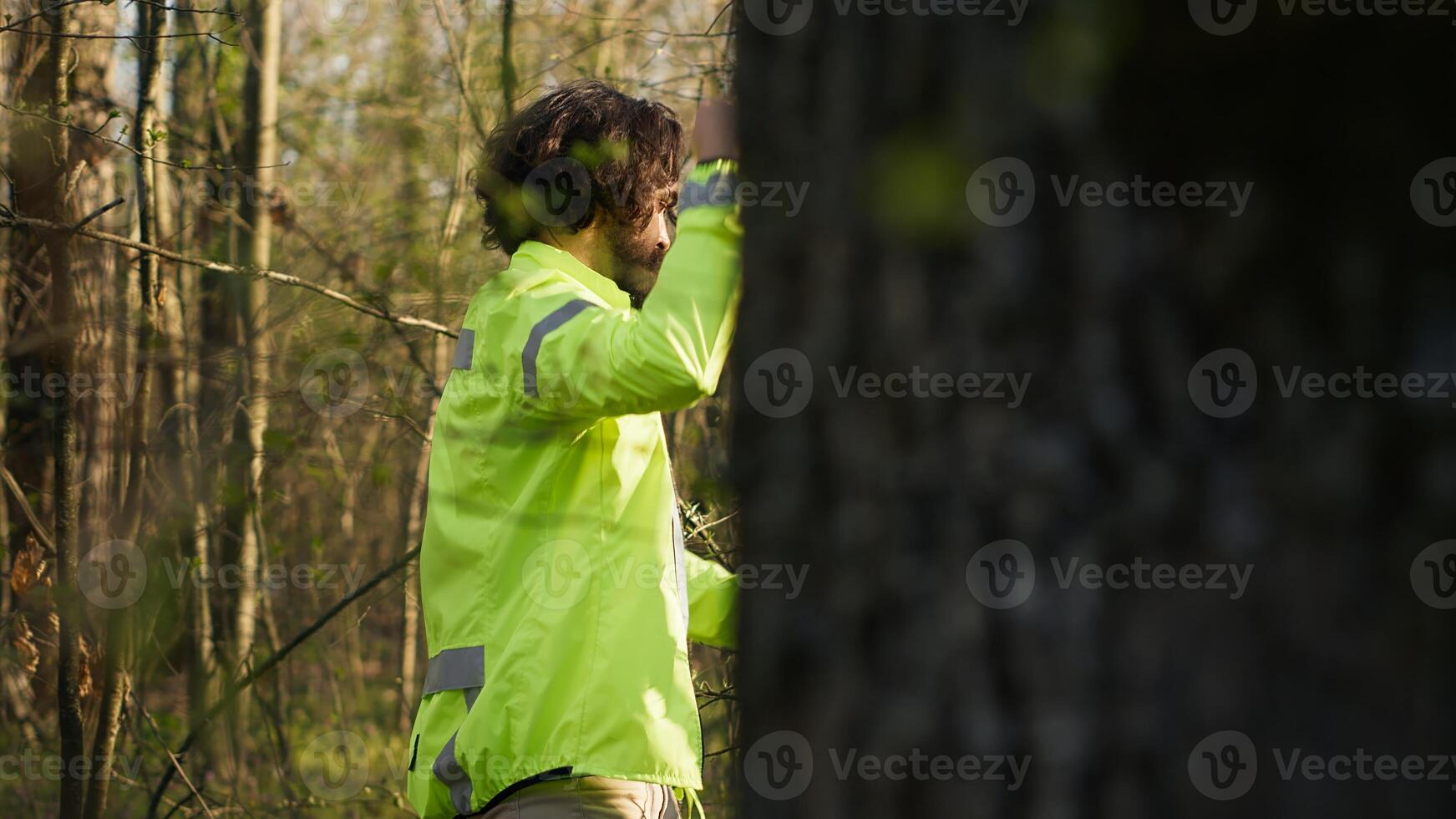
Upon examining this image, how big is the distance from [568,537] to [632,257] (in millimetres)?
625

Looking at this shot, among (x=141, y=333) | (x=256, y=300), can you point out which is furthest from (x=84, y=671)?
(x=256, y=300)

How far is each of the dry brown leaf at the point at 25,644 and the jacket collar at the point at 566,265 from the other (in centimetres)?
310

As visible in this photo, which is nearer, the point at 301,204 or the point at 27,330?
the point at 27,330

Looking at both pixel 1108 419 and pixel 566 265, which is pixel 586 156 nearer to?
pixel 566 265

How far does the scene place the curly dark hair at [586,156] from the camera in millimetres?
2363

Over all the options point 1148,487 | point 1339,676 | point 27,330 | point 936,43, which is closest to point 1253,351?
point 1148,487

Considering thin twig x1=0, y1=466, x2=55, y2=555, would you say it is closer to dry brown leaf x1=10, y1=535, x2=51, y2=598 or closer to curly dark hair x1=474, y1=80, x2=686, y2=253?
dry brown leaf x1=10, y1=535, x2=51, y2=598

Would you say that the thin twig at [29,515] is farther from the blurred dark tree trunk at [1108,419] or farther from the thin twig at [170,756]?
the blurred dark tree trunk at [1108,419]

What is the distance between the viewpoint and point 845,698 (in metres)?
1.20

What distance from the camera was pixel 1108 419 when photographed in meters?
1.09

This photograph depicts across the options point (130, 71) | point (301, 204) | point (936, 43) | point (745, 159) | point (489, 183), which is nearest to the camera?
point (936, 43)

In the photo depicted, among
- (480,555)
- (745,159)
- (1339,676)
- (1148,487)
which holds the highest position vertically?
(745,159)

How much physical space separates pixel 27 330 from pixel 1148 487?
448 cm

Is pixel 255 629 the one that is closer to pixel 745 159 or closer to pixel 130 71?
pixel 130 71
